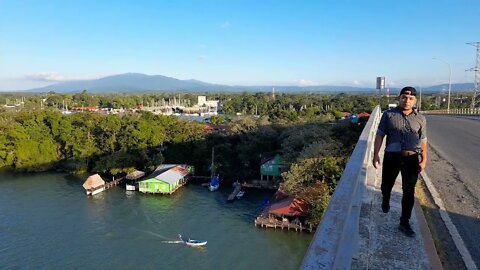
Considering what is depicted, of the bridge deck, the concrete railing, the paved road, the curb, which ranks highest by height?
the concrete railing

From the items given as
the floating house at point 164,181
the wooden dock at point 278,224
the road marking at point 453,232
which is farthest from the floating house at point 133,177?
the road marking at point 453,232

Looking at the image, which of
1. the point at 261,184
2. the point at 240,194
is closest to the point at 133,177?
the point at 240,194

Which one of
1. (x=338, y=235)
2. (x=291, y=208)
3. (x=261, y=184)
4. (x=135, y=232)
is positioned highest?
(x=338, y=235)

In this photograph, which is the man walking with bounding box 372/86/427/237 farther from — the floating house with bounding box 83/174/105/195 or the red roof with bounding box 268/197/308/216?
the floating house with bounding box 83/174/105/195

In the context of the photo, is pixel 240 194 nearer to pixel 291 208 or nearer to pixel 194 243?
pixel 291 208

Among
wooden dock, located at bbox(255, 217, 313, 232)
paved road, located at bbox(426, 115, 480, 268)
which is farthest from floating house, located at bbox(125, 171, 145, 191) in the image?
paved road, located at bbox(426, 115, 480, 268)

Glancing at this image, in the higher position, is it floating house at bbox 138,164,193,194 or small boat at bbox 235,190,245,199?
floating house at bbox 138,164,193,194

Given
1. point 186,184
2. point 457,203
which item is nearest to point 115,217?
point 186,184
